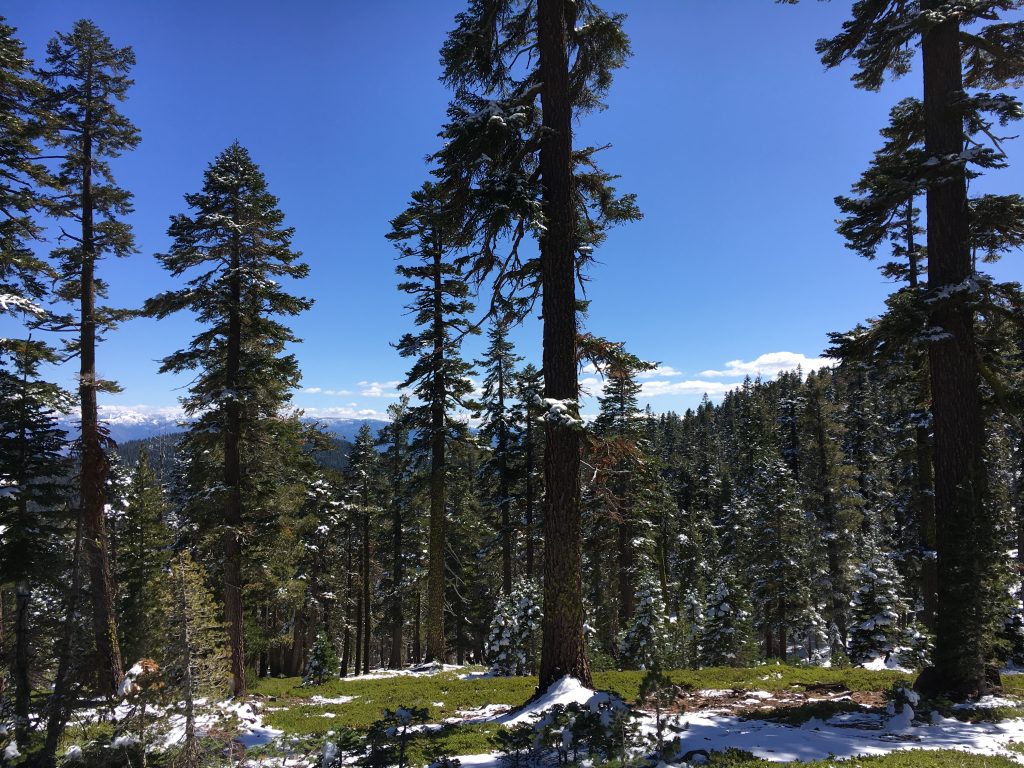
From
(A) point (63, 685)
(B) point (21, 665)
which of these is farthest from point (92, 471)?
(A) point (63, 685)

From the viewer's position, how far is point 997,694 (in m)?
7.98

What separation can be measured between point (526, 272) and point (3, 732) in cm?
1097

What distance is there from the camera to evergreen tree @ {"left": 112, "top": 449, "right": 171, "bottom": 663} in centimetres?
2330

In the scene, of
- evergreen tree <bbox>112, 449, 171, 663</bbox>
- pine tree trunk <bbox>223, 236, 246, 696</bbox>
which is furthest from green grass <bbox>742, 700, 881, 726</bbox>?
evergreen tree <bbox>112, 449, 171, 663</bbox>

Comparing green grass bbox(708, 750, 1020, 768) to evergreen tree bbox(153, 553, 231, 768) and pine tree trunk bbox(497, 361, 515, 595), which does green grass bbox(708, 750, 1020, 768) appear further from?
pine tree trunk bbox(497, 361, 515, 595)

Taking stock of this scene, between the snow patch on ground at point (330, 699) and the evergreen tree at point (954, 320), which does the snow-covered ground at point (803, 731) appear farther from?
the snow patch on ground at point (330, 699)

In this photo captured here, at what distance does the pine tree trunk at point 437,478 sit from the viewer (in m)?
17.6

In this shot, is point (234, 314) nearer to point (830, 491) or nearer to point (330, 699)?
point (330, 699)

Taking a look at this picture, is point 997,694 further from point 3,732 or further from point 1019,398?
point 3,732

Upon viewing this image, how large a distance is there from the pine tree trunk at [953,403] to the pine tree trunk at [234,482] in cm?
1527

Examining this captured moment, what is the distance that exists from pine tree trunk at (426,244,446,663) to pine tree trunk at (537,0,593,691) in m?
9.35

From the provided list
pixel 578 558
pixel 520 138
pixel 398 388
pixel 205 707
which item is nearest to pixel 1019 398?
pixel 578 558

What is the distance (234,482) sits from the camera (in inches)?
531

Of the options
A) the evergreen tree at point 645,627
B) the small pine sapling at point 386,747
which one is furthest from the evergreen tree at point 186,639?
the evergreen tree at point 645,627
